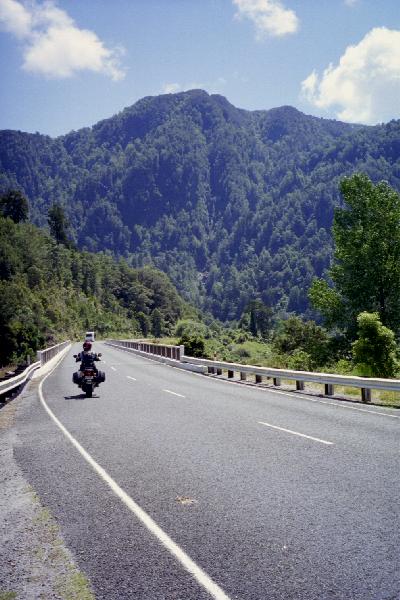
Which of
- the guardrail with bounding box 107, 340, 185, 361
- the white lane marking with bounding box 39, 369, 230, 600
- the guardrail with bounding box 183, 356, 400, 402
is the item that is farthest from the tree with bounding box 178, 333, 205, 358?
the white lane marking with bounding box 39, 369, 230, 600

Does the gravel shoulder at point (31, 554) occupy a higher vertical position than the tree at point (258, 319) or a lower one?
higher

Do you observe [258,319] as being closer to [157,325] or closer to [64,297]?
[157,325]

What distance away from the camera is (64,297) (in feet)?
405

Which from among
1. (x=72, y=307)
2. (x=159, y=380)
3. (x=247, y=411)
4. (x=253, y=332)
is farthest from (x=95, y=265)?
(x=247, y=411)

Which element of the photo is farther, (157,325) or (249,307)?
(157,325)

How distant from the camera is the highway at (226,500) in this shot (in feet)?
13.1

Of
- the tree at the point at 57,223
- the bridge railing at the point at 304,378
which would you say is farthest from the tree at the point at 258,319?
the bridge railing at the point at 304,378

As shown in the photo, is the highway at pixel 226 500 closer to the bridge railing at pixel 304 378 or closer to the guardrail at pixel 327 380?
the guardrail at pixel 327 380

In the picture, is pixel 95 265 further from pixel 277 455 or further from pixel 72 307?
pixel 277 455

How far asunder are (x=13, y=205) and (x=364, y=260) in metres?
129

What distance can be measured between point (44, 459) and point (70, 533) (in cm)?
354

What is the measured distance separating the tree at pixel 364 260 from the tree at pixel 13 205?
125879 mm

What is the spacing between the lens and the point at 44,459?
8.37 m

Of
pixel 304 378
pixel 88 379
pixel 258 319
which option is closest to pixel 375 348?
pixel 304 378
